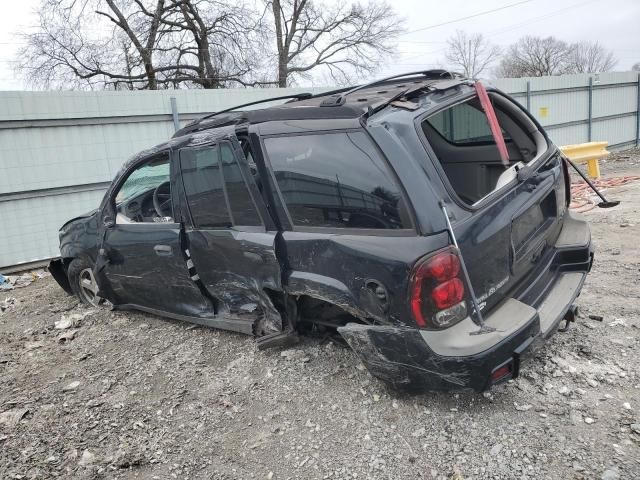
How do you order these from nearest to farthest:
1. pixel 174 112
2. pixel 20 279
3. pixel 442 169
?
pixel 442 169 < pixel 20 279 < pixel 174 112

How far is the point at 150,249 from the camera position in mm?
3795

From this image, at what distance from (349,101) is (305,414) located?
72.0 inches

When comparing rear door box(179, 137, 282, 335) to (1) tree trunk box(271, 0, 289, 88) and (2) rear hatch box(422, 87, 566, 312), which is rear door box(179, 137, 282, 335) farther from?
(1) tree trunk box(271, 0, 289, 88)

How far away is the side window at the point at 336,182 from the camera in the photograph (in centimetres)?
240

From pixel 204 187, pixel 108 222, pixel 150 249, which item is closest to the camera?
pixel 204 187

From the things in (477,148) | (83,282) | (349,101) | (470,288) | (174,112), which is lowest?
(83,282)

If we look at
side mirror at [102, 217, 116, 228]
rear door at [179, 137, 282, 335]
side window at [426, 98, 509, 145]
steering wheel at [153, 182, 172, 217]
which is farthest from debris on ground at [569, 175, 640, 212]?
side mirror at [102, 217, 116, 228]

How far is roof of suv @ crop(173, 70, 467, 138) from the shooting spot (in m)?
2.58

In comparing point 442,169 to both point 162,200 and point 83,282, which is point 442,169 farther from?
point 83,282

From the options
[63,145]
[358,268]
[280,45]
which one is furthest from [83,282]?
[280,45]

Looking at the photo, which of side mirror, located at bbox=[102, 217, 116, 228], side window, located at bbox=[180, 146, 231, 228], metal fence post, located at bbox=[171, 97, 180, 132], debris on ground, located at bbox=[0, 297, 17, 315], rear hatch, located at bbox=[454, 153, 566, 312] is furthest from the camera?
metal fence post, located at bbox=[171, 97, 180, 132]

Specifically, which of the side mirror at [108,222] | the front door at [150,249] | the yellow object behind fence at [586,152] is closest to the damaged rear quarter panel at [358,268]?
the front door at [150,249]

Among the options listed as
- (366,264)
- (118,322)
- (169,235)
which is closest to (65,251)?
(118,322)

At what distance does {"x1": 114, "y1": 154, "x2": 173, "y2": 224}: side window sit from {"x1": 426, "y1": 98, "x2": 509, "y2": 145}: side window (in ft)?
6.88
